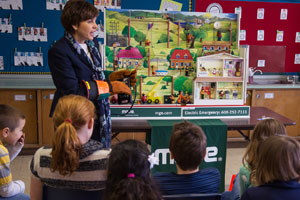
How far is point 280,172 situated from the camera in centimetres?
114

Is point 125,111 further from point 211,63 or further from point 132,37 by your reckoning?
point 211,63

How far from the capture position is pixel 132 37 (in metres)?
2.70

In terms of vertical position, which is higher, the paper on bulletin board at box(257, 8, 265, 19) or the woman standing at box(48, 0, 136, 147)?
the paper on bulletin board at box(257, 8, 265, 19)

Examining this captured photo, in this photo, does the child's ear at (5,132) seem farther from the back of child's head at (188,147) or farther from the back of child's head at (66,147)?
the back of child's head at (188,147)

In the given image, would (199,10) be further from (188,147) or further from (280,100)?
(188,147)

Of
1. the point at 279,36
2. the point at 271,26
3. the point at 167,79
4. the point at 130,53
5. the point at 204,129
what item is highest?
the point at 271,26

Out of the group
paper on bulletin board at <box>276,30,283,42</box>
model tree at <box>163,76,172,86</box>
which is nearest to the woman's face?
model tree at <box>163,76,172,86</box>

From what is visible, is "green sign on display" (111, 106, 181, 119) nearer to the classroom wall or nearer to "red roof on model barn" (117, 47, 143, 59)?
"red roof on model barn" (117, 47, 143, 59)

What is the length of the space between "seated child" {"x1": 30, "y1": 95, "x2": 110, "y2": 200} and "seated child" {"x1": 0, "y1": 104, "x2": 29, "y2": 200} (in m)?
0.34

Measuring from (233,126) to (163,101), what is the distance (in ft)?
2.32

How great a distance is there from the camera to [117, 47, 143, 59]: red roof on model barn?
8.69 ft

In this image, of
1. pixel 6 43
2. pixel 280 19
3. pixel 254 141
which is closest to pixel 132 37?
pixel 254 141

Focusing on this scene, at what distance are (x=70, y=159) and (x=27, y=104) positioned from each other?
2802 mm

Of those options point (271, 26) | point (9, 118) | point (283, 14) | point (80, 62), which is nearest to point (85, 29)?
point (80, 62)
